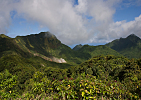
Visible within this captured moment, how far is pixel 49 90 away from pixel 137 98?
12.4 ft

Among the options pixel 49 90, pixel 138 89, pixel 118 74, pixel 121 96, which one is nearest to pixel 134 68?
pixel 118 74

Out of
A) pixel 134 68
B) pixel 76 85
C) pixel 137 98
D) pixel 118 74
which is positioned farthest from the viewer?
pixel 118 74

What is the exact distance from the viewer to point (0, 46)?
14212 cm

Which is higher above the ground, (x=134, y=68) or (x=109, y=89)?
(x=134, y=68)

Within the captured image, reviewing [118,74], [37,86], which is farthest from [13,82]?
[118,74]

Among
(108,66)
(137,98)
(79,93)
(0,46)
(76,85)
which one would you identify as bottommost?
(137,98)

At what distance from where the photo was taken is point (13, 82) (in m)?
9.12

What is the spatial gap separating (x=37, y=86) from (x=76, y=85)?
204 centimetres

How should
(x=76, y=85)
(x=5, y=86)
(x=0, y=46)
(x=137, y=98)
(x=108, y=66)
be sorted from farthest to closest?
(x=0, y=46) < (x=108, y=66) < (x=5, y=86) < (x=76, y=85) < (x=137, y=98)

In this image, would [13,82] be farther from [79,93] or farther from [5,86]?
[79,93]

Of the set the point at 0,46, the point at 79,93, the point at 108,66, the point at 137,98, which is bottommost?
the point at 137,98

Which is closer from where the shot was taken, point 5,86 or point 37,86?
point 37,86

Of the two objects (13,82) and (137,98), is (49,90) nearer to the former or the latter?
(137,98)

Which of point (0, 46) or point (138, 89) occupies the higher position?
point (0, 46)
